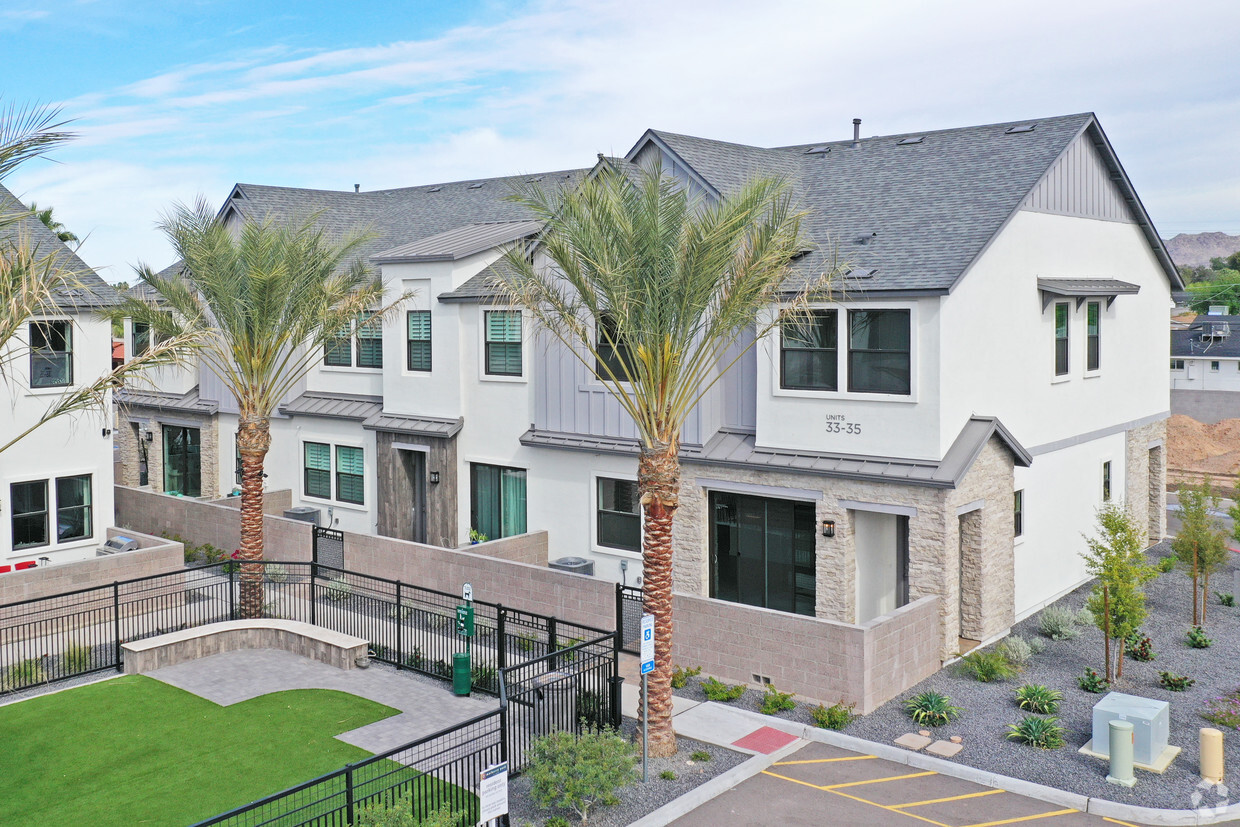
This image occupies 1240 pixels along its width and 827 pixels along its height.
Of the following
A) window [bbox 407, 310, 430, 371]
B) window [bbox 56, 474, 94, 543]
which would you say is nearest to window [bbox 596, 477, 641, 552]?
window [bbox 407, 310, 430, 371]

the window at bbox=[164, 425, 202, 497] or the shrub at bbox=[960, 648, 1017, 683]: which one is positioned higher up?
the window at bbox=[164, 425, 202, 497]

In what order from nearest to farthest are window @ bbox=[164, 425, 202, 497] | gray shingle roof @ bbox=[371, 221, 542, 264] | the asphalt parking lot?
the asphalt parking lot
gray shingle roof @ bbox=[371, 221, 542, 264]
window @ bbox=[164, 425, 202, 497]

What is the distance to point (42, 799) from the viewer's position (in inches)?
527

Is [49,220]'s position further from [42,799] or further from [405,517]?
[42,799]

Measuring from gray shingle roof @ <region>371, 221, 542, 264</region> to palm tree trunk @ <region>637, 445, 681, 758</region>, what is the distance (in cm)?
1123

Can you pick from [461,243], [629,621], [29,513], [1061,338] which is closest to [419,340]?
[461,243]

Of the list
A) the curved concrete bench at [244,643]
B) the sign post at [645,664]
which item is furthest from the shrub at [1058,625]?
the curved concrete bench at [244,643]

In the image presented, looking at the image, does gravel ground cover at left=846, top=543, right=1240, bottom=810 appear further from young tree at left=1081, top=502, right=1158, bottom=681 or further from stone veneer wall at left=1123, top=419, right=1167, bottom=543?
stone veneer wall at left=1123, top=419, right=1167, bottom=543

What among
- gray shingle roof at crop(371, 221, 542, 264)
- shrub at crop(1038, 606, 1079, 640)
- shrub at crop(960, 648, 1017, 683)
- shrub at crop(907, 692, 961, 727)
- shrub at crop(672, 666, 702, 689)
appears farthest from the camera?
gray shingle roof at crop(371, 221, 542, 264)

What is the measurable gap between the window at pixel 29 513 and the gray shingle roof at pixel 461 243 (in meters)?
9.24

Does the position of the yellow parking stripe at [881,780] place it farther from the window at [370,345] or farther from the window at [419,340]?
the window at [370,345]

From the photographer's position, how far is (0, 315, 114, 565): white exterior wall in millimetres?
23844

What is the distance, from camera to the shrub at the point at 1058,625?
1967cm

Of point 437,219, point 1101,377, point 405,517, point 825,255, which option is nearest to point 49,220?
point 437,219
